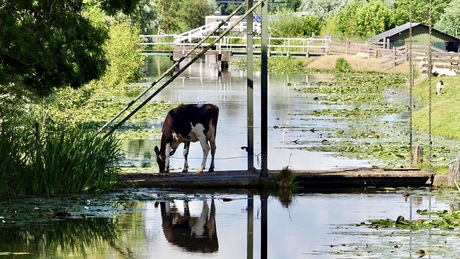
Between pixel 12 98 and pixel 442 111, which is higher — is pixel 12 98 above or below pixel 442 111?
above

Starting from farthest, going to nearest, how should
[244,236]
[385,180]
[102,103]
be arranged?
[102,103] → [385,180] → [244,236]

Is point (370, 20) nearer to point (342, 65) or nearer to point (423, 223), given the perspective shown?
point (342, 65)

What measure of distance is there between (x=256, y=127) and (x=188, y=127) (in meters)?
17.3

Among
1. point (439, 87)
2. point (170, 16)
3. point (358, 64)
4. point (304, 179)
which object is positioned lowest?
point (304, 179)

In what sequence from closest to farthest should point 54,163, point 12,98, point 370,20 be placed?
1. point 54,163
2. point 12,98
3. point 370,20

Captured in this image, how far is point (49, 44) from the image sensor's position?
22.2 metres

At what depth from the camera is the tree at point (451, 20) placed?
380 ft

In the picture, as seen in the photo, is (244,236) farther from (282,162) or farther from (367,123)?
(367,123)

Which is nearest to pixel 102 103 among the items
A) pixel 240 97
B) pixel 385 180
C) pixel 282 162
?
pixel 240 97

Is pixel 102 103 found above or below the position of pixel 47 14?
below

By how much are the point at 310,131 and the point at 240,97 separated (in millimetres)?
20103

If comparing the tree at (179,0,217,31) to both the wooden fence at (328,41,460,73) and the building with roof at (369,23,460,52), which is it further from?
the building with roof at (369,23,460,52)

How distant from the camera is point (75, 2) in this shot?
2325 centimetres

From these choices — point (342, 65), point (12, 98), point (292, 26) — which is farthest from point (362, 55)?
point (12, 98)
